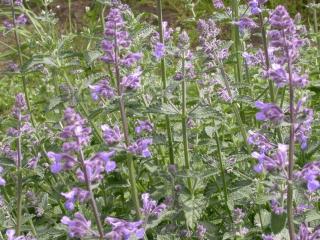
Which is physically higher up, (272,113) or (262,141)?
(272,113)

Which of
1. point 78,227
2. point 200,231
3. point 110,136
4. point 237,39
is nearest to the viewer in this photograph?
point 78,227

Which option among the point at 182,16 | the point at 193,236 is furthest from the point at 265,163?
the point at 182,16

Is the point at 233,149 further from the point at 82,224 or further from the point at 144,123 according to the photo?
the point at 82,224

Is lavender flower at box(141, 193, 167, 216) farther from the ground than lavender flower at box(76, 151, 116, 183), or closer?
closer

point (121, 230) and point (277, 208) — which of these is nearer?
point (121, 230)

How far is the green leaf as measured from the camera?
3.20 metres

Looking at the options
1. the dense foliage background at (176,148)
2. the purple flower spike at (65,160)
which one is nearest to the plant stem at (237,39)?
the dense foliage background at (176,148)

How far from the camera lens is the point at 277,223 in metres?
3.24

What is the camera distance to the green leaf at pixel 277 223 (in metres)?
3.20

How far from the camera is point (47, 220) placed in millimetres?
4625

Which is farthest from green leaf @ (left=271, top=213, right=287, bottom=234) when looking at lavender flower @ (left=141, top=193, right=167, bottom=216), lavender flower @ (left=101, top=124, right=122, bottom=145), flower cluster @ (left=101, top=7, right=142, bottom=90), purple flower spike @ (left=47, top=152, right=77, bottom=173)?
purple flower spike @ (left=47, top=152, right=77, bottom=173)

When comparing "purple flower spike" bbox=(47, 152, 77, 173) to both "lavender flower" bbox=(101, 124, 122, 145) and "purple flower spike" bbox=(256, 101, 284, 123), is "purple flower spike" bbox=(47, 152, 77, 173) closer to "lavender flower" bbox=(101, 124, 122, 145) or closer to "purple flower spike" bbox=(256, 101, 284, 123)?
"lavender flower" bbox=(101, 124, 122, 145)

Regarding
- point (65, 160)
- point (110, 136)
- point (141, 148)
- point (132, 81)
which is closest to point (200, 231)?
point (141, 148)

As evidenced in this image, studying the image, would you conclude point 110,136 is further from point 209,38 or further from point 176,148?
point 176,148
